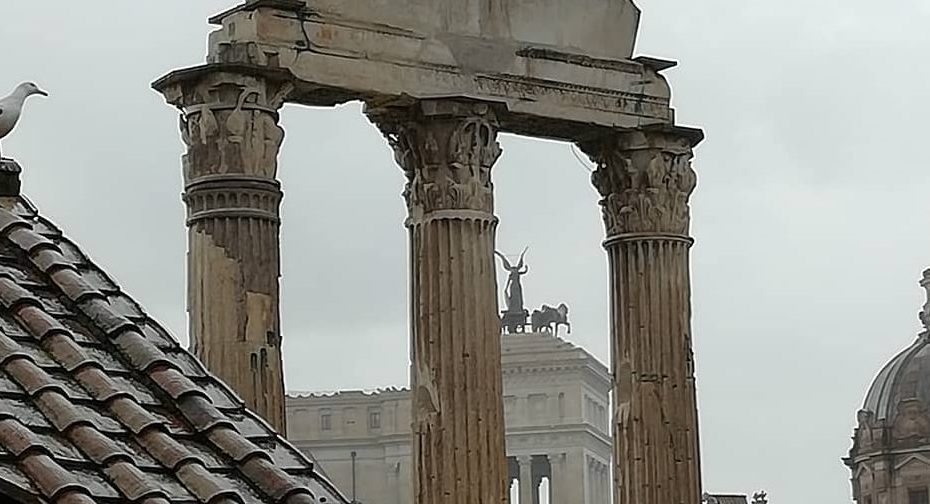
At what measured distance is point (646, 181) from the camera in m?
26.9

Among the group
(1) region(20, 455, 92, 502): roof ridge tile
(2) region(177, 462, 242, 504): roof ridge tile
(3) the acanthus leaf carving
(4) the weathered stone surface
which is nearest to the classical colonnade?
(3) the acanthus leaf carving

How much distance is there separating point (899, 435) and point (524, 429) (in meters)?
25.6

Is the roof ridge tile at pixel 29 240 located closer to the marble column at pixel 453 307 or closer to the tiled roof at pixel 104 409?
the tiled roof at pixel 104 409

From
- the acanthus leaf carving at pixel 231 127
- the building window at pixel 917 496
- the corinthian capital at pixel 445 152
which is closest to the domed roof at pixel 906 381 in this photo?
the building window at pixel 917 496

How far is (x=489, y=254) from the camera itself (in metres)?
25.2

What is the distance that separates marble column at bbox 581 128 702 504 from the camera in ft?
86.9

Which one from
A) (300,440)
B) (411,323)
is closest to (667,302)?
(411,323)

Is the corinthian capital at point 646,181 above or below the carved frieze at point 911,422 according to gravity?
below

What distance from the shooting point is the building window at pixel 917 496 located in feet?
252

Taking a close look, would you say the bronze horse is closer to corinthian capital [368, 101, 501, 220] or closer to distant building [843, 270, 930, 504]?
distant building [843, 270, 930, 504]

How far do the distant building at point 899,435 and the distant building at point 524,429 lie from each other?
19878 mm

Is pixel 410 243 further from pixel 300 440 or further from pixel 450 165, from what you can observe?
pixel 300 440

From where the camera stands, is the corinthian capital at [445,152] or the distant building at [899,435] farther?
the distant building at [899,435]

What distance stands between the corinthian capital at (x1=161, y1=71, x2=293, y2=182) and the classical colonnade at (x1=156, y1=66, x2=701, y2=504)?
0.01 meters
